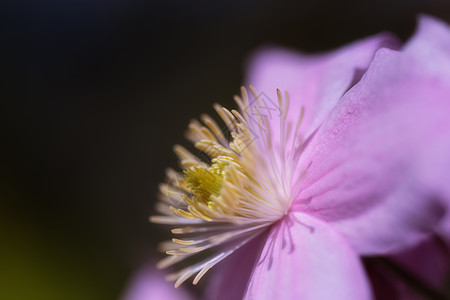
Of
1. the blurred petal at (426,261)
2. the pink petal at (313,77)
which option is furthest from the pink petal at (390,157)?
the blurred petal at (426,261)

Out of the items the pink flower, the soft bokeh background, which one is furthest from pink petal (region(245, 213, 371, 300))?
the soft bokeh background

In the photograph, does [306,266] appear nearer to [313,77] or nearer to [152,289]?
[313,77]

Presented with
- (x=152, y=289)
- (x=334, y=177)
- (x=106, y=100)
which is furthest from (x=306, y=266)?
(x=106, y=100)

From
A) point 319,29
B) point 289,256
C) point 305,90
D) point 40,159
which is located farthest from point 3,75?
point 289,256

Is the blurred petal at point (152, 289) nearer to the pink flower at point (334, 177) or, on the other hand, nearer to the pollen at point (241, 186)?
the pink flower at point (334, 177)

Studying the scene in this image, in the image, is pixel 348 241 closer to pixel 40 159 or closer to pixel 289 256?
pixel 289 256

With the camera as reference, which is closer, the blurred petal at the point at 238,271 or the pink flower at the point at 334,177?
the pink flower at the point at 334,177
